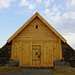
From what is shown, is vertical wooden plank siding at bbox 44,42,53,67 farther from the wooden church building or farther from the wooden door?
the wooden door

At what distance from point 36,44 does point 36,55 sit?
134cm

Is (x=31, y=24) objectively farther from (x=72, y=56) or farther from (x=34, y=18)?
(x=72, y=56)

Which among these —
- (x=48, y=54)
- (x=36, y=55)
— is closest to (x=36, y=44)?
(x=36, y=55)

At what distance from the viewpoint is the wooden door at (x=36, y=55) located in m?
14.3

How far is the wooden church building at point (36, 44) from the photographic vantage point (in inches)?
563

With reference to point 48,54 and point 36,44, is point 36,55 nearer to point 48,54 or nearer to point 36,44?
point 36,44

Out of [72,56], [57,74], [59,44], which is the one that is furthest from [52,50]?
[57,74]

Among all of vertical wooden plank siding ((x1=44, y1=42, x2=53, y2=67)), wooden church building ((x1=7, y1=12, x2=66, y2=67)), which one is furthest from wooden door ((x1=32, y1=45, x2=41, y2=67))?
vertical wooden plank siding ((x1=44, y1=42, x2=53, y2=67))

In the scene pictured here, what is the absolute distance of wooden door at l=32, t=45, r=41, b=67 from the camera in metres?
14.3

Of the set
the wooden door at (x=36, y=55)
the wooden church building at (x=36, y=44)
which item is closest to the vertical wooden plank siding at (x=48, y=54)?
the wooden church building at (x=36, y=44)

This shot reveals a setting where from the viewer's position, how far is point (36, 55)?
14.4 m

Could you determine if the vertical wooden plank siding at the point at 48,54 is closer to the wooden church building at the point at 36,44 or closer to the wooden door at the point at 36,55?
the wooden church building at the point at 36,44

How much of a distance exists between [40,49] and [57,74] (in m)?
4.18

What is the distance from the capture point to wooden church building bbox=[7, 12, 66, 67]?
46.9ft
